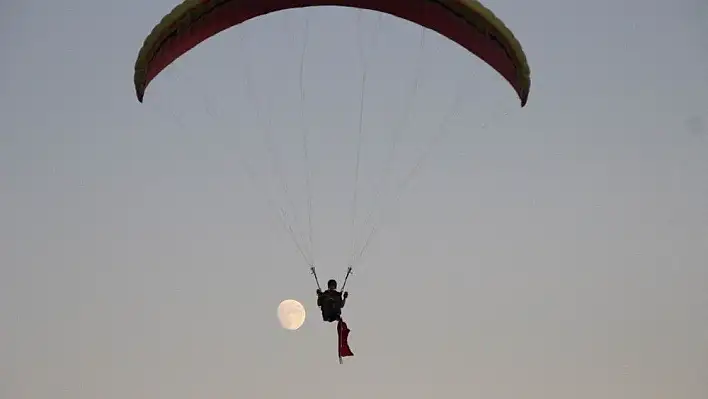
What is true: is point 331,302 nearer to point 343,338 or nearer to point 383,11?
point 343,338

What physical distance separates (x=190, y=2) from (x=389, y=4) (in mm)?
3980

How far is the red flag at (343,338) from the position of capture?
23078 mm

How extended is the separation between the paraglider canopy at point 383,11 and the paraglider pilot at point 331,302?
560 cm

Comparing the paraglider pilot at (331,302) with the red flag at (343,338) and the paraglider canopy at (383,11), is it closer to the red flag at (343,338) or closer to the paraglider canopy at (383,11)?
the red flag at (343,338)

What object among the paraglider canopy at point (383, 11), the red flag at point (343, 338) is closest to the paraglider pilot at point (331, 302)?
the red flag at point (343, 338)

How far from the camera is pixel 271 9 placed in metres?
22.2

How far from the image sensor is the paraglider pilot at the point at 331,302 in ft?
75.4

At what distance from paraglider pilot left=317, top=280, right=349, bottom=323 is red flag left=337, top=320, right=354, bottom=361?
16 cm

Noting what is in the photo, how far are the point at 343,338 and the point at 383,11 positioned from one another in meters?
6.92

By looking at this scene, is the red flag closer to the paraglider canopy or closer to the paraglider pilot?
the paraglider pilot

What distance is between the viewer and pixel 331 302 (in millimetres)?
22984

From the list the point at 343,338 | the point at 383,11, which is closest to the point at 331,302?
the point at 343,338

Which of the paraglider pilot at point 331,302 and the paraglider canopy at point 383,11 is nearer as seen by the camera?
the paraglider canopy at point 383,11

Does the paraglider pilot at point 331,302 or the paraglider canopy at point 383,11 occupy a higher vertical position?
the paraglider canopy at point 383,11
